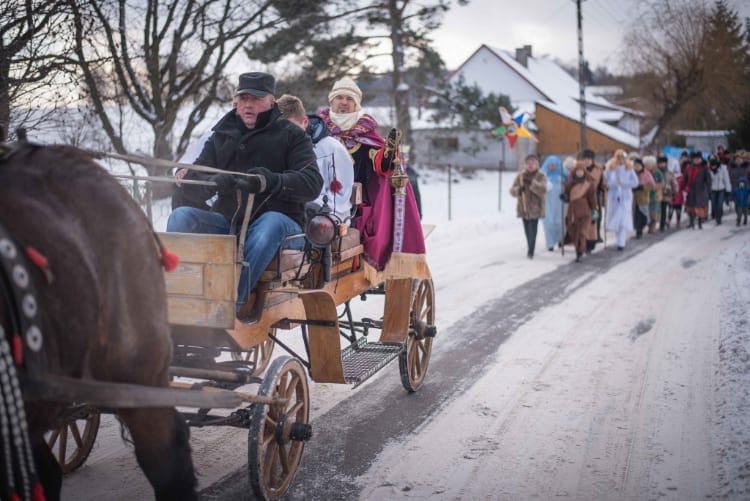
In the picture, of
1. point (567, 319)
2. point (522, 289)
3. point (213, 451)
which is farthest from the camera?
point (522, 289)

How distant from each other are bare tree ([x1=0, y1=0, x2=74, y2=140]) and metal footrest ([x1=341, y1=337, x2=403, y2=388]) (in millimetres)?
2771

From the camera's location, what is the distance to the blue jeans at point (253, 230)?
423cm

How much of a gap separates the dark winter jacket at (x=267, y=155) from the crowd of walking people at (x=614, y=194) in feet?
30.9

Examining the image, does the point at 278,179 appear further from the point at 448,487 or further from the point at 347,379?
the point at 448,487

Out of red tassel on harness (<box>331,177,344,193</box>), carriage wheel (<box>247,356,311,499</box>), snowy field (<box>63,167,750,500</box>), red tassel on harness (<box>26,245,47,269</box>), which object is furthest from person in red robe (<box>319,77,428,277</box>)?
red tassel on harness (<box>26,245,47,269</box>)

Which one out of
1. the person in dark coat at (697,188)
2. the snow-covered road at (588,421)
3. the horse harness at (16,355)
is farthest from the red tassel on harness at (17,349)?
the person in dark coat at (697,188)

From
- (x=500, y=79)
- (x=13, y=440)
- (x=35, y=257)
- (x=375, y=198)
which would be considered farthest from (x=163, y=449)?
(x=500, y=79)

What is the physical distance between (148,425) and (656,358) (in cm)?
511

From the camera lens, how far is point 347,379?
4758mm

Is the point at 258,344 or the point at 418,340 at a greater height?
the point at 258,344

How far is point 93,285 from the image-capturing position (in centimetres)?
267

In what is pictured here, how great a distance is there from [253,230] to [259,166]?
21.5 inches

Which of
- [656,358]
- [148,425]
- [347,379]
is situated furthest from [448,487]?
[656,358]

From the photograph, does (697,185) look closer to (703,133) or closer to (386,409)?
(386,409)
